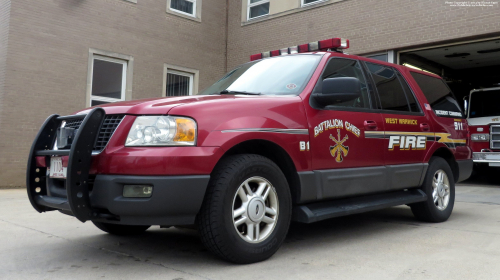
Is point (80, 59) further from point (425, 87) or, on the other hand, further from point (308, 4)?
point (425, 87)

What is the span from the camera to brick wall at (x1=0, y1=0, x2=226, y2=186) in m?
10.0

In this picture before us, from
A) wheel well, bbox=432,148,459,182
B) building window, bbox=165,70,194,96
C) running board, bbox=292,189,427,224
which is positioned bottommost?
running board, bbox=292,189,427,224

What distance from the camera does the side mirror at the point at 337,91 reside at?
3.88 metres

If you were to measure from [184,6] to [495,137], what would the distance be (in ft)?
30.6

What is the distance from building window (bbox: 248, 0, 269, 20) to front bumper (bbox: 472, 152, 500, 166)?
284 inches

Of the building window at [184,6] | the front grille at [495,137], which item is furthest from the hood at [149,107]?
the building window at [184,6]

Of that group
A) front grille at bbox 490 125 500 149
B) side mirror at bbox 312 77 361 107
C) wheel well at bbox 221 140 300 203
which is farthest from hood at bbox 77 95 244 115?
front grille at bbox 490 125 500 149

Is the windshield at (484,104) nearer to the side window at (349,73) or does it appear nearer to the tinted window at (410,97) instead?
the tinted window at (410,97)

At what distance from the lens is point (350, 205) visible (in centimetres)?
431

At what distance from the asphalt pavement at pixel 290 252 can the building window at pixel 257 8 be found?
32.2 feet

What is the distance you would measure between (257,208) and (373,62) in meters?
2.48

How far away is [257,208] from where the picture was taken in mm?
3459

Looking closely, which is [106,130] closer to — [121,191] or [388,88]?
[121,191]

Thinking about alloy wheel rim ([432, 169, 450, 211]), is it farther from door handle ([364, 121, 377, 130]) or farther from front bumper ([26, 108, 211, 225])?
front bumper ([26, 108, 211, 225])
